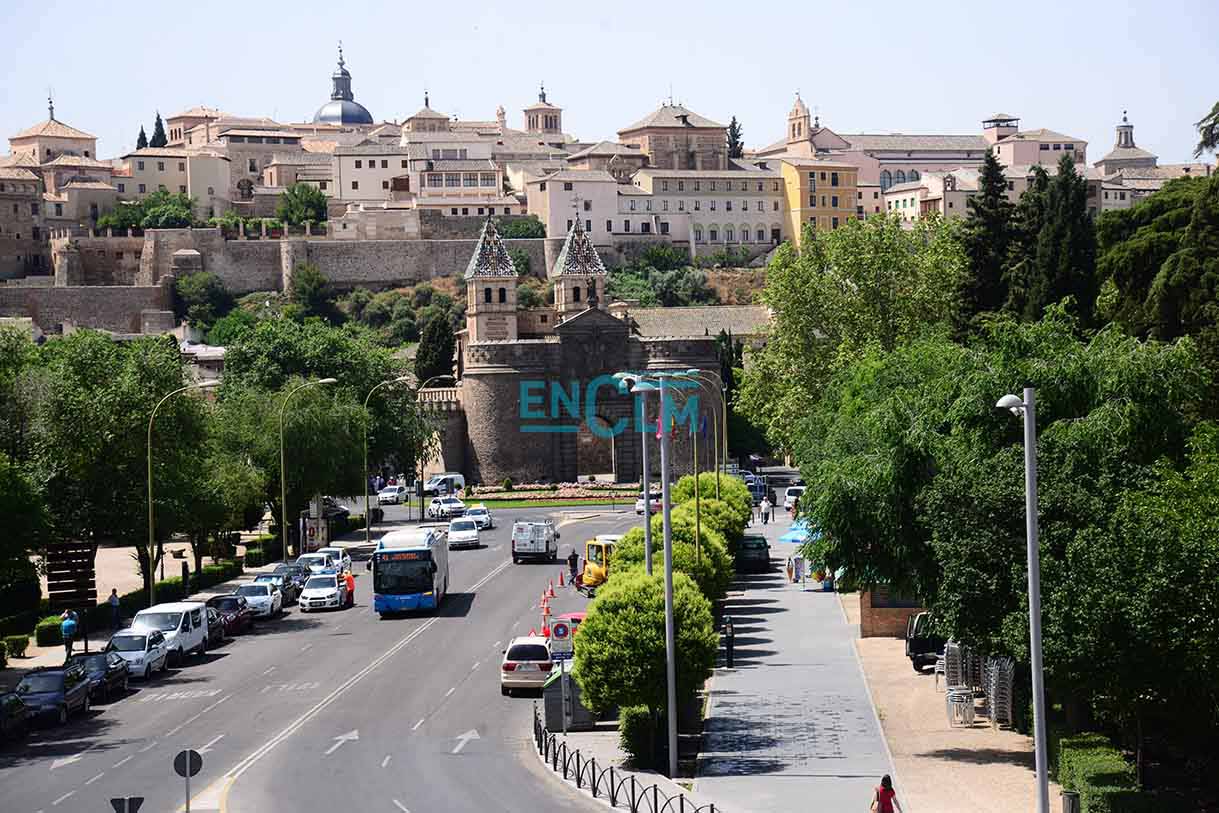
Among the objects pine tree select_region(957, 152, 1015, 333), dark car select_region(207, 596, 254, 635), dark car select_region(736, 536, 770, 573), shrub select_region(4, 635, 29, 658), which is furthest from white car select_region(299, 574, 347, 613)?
pine tree select_region(957, 152, 1015, 333)

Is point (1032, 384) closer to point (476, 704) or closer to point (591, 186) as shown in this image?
point (476, 704)

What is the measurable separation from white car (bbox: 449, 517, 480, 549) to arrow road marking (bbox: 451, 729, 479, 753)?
1521 inches

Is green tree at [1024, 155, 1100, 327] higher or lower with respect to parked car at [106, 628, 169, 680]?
higher

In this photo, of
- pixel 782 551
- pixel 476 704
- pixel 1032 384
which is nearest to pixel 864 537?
pixel 1032 384

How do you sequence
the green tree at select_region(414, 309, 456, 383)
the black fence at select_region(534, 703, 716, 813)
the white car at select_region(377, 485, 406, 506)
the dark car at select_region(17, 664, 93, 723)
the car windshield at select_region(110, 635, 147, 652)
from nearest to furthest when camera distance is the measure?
the black fence at select_region(534, 703, 716, 813) → the dark car at select_region(17, 664, 93, 723) → the car windshield at select_region(110, 635, 147, 652) → the white car at select_region(377, 485, 406, 506) → the green tree at select_region(414, 309, 456, 383)

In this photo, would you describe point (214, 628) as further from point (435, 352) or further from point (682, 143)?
point (682, 143)

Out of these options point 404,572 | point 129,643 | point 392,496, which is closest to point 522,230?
point 392,496

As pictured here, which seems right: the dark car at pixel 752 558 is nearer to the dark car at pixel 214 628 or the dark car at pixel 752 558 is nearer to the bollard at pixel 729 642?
the bollard at pixel 729 642

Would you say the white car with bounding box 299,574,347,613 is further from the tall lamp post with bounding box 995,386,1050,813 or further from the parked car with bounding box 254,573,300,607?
the tall lamp post with bounding box 995,386,1050,813

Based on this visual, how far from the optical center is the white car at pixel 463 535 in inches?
2844

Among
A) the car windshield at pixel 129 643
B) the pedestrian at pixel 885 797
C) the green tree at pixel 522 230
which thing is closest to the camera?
the pedestrian at pixel 885 797

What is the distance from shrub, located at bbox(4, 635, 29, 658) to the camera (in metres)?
45.4

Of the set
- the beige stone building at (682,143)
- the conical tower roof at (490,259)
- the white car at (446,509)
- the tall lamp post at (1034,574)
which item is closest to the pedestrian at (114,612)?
the tall lamp post at (1034,574)

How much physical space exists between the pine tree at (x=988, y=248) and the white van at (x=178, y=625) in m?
37.3
